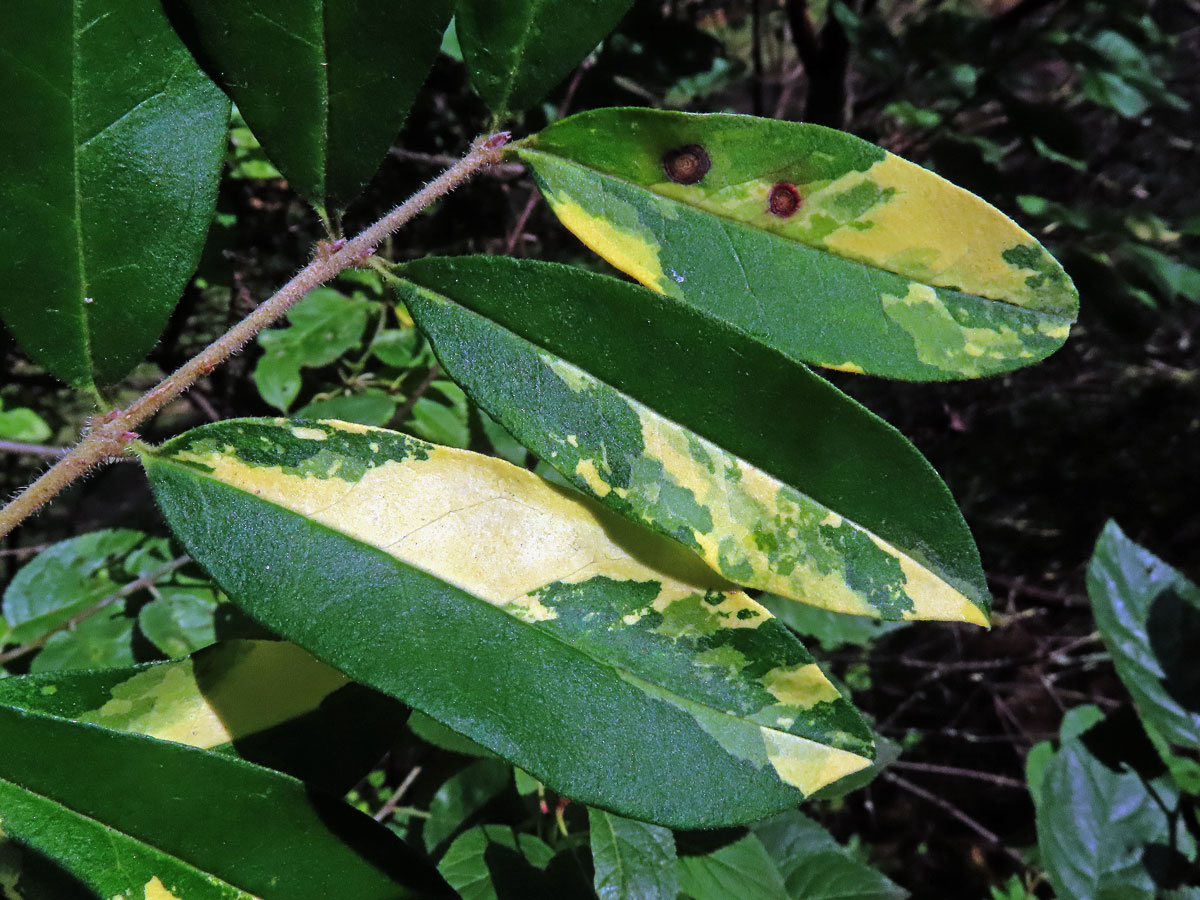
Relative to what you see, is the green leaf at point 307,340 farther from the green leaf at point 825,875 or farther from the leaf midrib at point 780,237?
the green leaf at point 825,875

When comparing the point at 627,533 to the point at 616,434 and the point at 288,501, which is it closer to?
the point at 616,434

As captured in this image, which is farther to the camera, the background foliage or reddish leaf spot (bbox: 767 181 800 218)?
the background foliage

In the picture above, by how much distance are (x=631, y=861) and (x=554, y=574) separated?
468 millimetres

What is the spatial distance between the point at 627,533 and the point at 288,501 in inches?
8.5

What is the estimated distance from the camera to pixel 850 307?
50 centimetres

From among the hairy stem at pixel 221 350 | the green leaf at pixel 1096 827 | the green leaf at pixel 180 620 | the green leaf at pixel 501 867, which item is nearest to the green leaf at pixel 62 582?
the green leaf at pixel 180 620

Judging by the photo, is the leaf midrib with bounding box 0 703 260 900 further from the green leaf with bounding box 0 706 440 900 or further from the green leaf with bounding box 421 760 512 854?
the green leaf with bounding box 421 760 512 854

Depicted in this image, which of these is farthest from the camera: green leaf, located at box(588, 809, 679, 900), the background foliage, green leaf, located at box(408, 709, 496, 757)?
the background foliage

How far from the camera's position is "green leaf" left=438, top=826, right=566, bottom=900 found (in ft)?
2.78

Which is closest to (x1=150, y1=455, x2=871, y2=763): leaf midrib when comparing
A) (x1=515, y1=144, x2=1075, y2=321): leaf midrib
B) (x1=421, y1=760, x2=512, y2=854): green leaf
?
(x1=515, y1=144, x2=1075, y2=321): leaf midrib

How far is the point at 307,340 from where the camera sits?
4.46 ft

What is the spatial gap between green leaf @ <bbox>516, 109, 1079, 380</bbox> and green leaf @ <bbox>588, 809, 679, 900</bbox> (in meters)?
0.56

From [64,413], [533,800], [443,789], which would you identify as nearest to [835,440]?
[533,800]

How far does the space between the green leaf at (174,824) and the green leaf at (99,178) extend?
0.79ft
